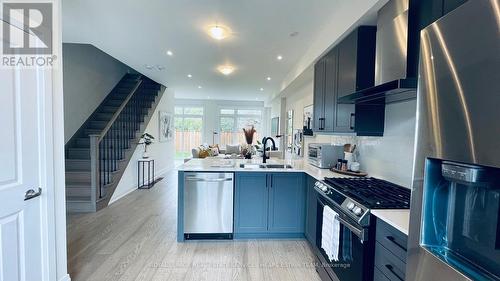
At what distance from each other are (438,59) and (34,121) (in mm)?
2509

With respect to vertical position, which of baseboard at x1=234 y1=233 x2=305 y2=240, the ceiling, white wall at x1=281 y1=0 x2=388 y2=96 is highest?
the ceiling

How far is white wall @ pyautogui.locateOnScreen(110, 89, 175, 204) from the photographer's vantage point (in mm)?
5133

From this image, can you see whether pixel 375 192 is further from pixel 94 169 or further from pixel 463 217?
pixel 94 169

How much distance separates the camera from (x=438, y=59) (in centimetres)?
93

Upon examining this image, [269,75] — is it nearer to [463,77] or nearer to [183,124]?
[463,77]

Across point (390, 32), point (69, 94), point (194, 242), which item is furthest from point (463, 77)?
point (69, 94)

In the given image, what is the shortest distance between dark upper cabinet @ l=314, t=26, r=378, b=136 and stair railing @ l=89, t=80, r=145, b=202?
3.80 metres

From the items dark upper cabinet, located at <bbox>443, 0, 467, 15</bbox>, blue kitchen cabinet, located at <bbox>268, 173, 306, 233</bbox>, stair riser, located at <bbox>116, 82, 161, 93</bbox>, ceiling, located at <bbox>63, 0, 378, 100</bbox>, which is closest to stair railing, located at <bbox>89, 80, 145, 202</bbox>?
→ stair riser, located at <bbox>116, 82, 161, 93</bbox>

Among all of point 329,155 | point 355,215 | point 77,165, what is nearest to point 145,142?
point 77,165

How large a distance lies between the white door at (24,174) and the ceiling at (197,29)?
148 cm

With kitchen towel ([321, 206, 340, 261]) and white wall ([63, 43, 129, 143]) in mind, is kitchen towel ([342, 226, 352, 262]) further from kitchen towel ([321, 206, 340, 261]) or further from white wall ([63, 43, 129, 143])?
white wall ([63, 43, 129, 143])

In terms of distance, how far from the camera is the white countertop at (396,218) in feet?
4.10

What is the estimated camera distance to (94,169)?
159 inches

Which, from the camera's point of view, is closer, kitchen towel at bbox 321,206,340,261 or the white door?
the white door
